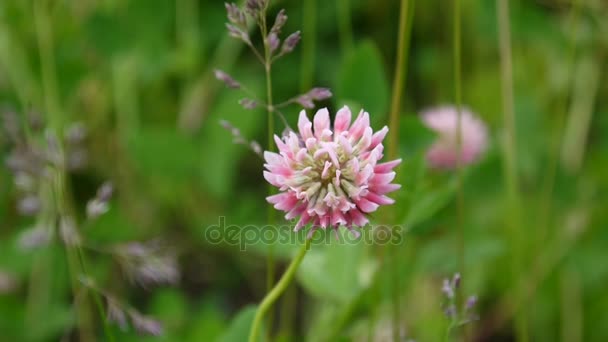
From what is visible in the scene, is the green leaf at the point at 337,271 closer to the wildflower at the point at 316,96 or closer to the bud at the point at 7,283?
the wildflower at the point at 316,96

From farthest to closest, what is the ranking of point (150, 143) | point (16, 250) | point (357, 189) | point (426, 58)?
point (426, 58) → point (150, 143) → point (16, 250) → point (357, 189)

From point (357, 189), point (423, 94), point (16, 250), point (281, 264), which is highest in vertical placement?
point (423, 94)

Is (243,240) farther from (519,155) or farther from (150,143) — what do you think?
(519,155)

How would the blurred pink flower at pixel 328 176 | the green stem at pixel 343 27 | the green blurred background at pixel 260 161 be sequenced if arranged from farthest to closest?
the green stem at pixel 343 27 → the green blurred background at pixel 260 161 → the blurred pink flower at pixel 328 176

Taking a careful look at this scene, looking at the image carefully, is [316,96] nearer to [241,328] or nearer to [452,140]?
[241,328]

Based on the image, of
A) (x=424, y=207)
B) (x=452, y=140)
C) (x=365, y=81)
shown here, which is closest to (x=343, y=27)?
(x=452, y=140)

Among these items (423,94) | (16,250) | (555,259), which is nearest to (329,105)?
(423,94)

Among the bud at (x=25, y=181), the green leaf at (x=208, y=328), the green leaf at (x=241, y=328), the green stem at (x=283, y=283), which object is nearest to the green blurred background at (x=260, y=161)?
the green leaf at (x=208, y=328)
